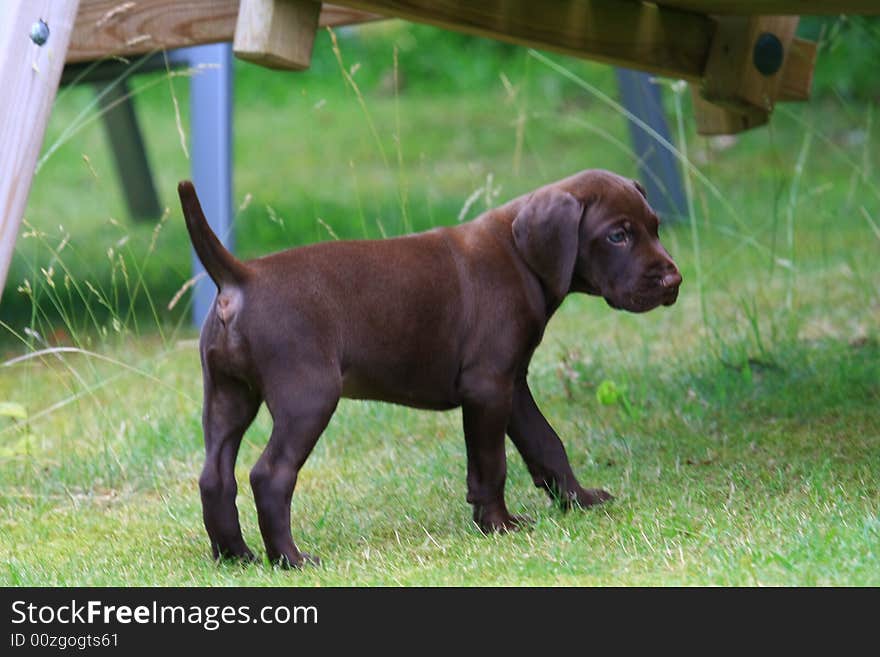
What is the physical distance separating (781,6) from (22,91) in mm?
1957

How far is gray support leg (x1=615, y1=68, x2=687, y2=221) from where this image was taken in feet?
20.4

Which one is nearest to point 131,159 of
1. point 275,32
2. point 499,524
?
point 275,32

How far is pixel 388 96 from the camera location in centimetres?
1077

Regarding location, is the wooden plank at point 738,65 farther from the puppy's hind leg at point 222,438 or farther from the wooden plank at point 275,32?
the puppy's hind leg at point 222,438

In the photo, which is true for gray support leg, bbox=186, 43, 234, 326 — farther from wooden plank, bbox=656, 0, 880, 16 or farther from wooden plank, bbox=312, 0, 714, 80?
wooden plank, bbox=656, 0, 880, 16

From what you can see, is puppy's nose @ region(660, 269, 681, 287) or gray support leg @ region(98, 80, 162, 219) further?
gray support leg @ region(98, 80, 162, 219)

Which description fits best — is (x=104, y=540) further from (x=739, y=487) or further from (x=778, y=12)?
(x=778, y=12)

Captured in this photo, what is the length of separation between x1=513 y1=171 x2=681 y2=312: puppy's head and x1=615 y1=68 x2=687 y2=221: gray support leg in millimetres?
2957

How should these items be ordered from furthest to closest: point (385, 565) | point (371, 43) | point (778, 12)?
point (371, 43) < point (778, 12) < point (385, 565)

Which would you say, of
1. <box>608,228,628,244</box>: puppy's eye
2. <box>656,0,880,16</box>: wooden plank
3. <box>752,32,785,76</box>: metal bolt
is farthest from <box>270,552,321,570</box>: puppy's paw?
<box>752,32,785,76</box>: metal bolt

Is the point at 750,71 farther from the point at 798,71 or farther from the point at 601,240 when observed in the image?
the point at 601,240

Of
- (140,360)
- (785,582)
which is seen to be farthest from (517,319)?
(140,360)

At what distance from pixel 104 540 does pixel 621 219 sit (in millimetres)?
1433

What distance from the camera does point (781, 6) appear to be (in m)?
3.69
